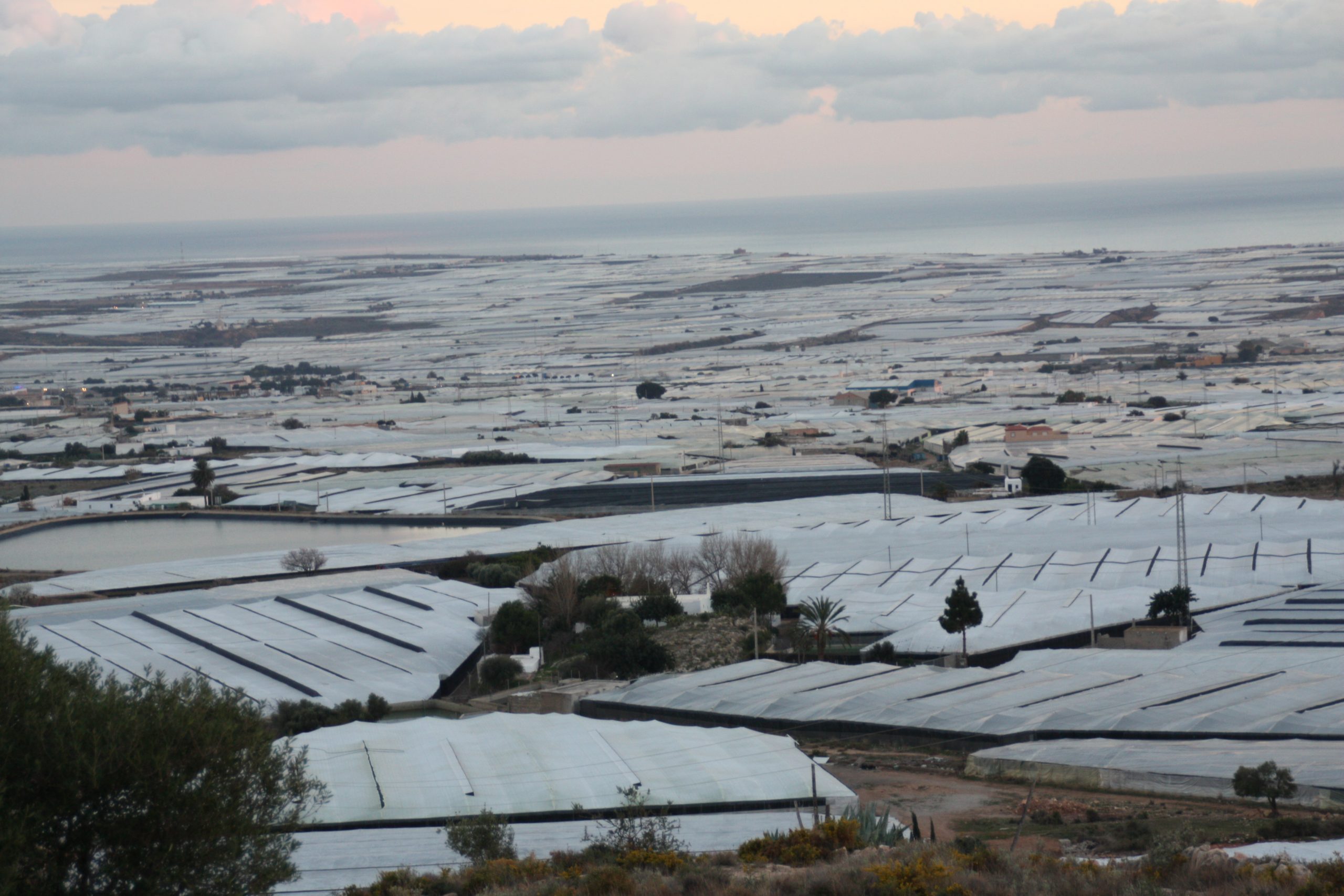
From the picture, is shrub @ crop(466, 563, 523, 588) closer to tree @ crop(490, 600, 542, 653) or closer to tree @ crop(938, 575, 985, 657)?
tree @ crop(490, 600, 542, 653)

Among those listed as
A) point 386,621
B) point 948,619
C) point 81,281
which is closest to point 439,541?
point 386,621

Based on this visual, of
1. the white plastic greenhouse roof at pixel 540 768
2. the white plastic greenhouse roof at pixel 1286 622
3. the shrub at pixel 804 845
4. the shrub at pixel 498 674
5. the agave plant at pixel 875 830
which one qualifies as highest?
the shrub at pixel 804 845

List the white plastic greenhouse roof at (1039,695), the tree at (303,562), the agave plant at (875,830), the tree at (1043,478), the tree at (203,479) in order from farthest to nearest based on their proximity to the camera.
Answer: the tree at (203,479), the tree at (1043,478), the tree at (303,562), the white plastic greenhouse roof at (1039,695), the agave plant at (875,830)


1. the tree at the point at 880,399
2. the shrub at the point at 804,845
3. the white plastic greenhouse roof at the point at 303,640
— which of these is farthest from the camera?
the tree at the point at 880,399

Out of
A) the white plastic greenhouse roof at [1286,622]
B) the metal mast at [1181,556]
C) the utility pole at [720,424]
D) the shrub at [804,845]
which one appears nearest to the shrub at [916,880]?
the shrub at [804,845]

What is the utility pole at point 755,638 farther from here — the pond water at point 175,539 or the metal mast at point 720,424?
the metal mast at point 720,424

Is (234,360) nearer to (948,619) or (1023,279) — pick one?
(1023,279)

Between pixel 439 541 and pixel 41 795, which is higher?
pixel 41 795
